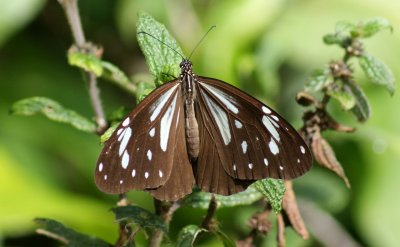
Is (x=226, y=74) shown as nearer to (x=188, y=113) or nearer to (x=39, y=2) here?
(x=39, y=2)

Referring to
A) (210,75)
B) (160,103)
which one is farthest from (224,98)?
(210,75)

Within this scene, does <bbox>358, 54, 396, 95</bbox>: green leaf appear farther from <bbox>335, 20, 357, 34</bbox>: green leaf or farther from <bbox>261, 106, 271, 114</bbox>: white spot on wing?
<bbox>261, 106, 271, 114</bbox>: white spot on wing

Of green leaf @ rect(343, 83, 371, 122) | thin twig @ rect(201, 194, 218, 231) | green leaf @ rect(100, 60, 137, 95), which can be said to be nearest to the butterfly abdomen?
thin twig @ rect(201, 194, 218, 231)

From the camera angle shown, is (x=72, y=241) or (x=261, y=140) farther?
(x=72, y=241)

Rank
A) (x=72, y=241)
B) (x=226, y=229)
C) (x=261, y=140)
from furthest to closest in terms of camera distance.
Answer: (x=226, y=229), (x=72, y=241), (x=261, y=140)

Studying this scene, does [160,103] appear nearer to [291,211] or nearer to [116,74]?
[116,74]

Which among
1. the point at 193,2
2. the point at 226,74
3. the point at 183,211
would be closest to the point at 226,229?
the point at 183,211
